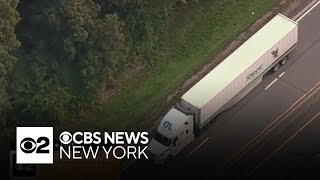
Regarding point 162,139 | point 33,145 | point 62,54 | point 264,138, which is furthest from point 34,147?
point 264,138

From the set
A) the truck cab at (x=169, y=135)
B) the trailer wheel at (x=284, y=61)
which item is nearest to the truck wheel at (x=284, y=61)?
the trailer wheel at (x=284, y=61)

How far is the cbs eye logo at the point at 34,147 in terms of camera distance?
7762 centimetres

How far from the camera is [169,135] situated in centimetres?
8056

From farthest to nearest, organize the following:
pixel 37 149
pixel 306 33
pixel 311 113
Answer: pixel 306 33, pixel 311 113, pixel 37 149

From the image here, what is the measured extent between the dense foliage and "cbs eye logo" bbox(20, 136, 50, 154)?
4319 mm

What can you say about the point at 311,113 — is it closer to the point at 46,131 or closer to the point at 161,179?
the point at 161,179

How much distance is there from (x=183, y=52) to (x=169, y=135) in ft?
34.1

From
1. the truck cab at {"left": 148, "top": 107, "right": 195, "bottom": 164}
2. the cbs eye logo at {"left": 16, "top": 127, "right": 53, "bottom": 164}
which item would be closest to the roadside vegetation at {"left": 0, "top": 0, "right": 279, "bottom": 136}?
the cbs eye logo at {"left": 16, "top": 127, "right": 53, "bottom": 164}

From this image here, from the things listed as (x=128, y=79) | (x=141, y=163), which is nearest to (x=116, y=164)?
(x=141, y=163)

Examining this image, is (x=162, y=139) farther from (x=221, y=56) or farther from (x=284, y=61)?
(x=284, y=61)

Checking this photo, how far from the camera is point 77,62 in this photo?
86.2m

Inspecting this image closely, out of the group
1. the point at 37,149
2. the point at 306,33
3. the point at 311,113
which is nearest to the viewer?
the point at 37,149

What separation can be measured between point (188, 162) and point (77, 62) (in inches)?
486

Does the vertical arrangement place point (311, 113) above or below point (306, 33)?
below
